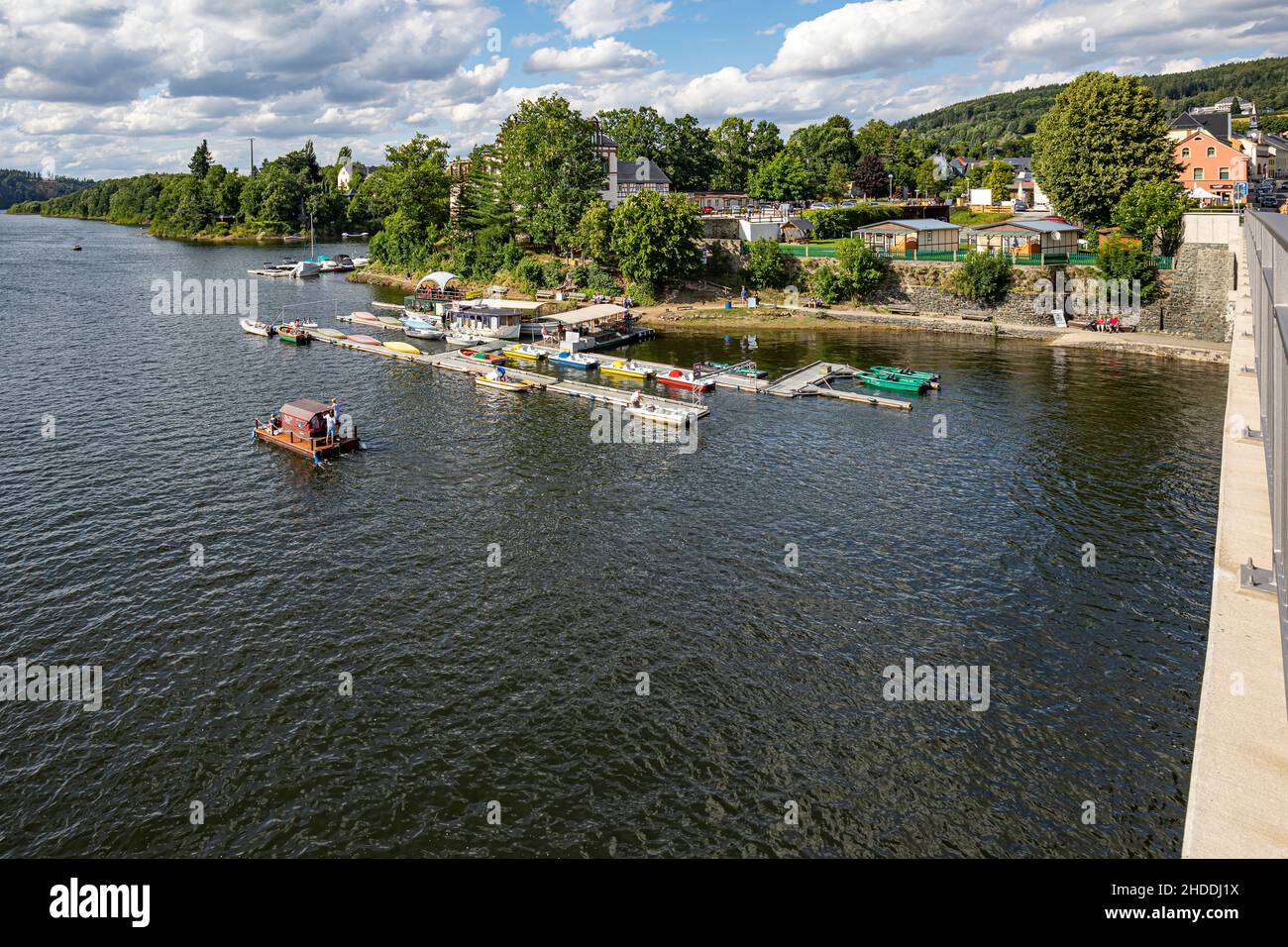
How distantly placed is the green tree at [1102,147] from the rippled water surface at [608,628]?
4942cm

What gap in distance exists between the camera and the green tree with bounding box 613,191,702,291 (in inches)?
4178

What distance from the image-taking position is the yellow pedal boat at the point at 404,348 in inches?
3425

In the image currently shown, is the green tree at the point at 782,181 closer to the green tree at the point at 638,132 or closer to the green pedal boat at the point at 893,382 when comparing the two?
the green tree at the point at 638,132

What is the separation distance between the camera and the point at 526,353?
86250 millimetres

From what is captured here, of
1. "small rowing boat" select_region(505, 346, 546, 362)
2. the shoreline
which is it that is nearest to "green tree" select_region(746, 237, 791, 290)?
the shoreline

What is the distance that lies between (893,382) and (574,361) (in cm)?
3136

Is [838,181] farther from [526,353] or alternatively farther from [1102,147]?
[526,353]

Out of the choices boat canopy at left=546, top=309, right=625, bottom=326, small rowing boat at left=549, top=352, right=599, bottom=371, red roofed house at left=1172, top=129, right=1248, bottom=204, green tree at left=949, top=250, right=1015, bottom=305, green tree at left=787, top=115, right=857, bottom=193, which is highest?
green tree at left=787, top=115, right=857, bottom=193

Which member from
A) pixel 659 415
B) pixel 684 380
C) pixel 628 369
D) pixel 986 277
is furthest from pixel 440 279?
pixel 986 277

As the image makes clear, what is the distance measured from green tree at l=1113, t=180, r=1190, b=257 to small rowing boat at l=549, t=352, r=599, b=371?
205ft

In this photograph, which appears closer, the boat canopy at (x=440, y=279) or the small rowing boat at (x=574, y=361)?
the small rowing boat at (x=574, y=361)

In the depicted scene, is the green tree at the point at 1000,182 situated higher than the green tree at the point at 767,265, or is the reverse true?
the green tree at the point at 1000,182

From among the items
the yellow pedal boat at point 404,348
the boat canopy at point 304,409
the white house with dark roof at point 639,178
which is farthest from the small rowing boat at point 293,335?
the white house with dark roof at point 639,178

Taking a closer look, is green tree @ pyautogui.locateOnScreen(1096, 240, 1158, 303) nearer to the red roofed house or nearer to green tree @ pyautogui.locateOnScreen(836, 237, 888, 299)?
green tree @ pyautogui.locateOnScreen(836, 237, 888, 299)
